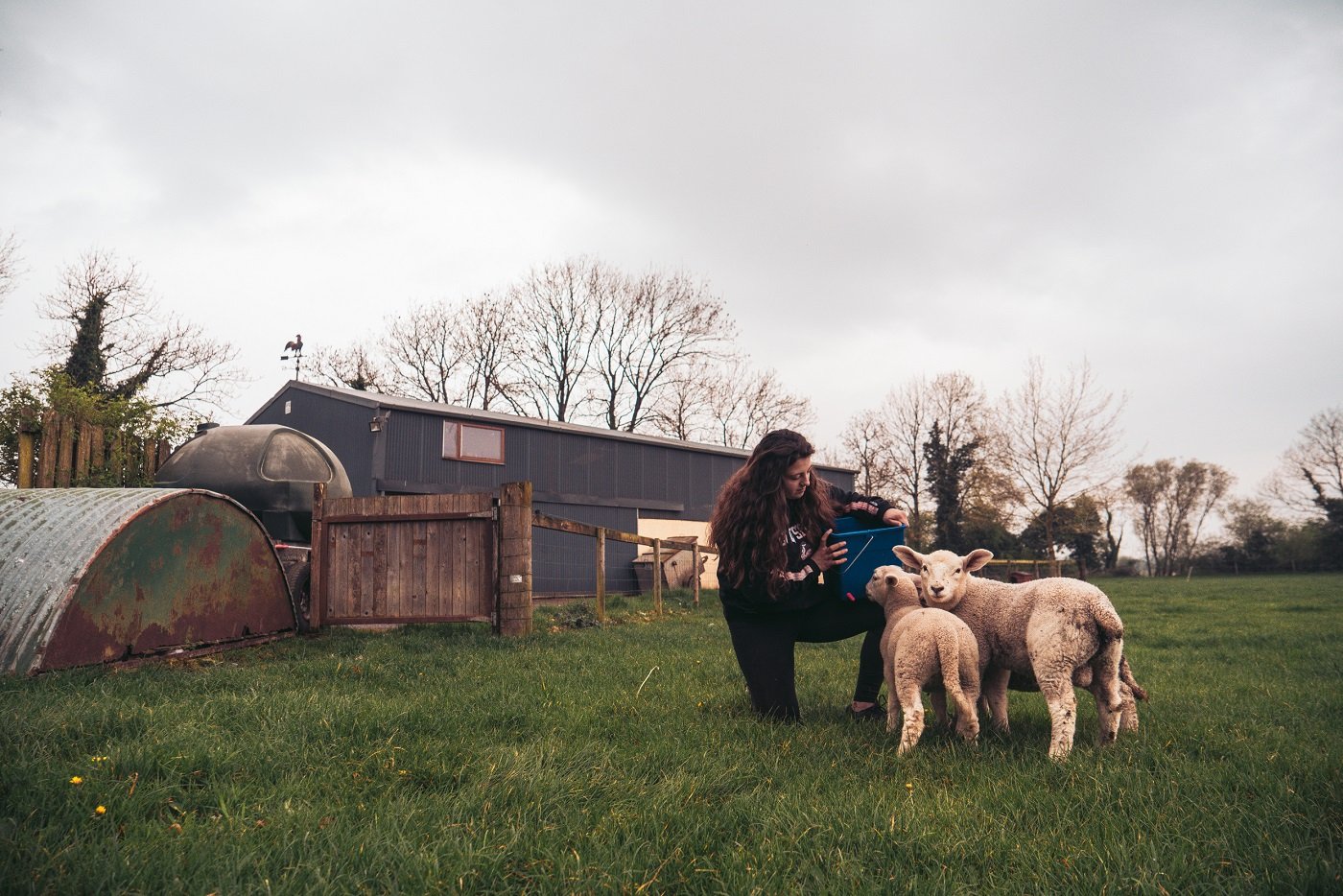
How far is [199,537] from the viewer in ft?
21.9

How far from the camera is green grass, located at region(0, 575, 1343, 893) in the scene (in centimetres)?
244

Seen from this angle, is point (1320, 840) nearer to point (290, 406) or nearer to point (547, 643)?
point (547, 643)

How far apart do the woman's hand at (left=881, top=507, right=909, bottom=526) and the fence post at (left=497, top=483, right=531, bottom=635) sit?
464cm

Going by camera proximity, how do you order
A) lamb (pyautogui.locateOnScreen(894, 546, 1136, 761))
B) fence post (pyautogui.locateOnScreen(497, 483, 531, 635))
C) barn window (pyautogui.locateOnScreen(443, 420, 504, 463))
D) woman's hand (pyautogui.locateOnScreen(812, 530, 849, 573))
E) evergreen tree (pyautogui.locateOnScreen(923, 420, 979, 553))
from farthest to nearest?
1. evergreen tree (pyautogui.locateOnScreen(923, 420, 979, 553))
2. barn window (pyautogui.locateOnScreen(443, 420, 504, 463))
3. fence post (pyautogui.locateOnScreen(497, 483, 531, 635))
4. woman's hand (pyautogui.locateOnScreen(812, 530, 849, 573))
5. lamb (pyautogui.locateOnScreen(894, 546, 1136, 761))

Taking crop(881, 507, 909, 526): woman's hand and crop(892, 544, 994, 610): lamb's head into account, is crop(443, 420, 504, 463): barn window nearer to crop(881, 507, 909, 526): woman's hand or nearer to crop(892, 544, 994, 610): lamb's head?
crop(881, 507, 909, 526): woman's hand

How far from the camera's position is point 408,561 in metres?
8.98

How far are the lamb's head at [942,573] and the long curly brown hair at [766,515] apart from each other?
68 centimetres

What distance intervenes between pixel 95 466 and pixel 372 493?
32.9ft

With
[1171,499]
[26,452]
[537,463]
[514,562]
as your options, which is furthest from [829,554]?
[1171,499]

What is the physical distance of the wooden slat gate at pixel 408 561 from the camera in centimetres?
883

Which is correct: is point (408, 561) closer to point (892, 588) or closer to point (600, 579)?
point (600, 579)

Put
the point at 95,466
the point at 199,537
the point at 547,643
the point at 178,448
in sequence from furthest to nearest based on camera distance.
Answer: the point at 178,448 < the point at 95,466 < the point at 547,643 < the point at 199,537

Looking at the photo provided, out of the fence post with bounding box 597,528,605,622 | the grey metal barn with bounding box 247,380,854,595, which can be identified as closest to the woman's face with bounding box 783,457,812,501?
the fence post with bounding box 597,528,605,622

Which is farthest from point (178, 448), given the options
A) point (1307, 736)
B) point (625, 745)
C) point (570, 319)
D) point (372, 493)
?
point (570, 319)
